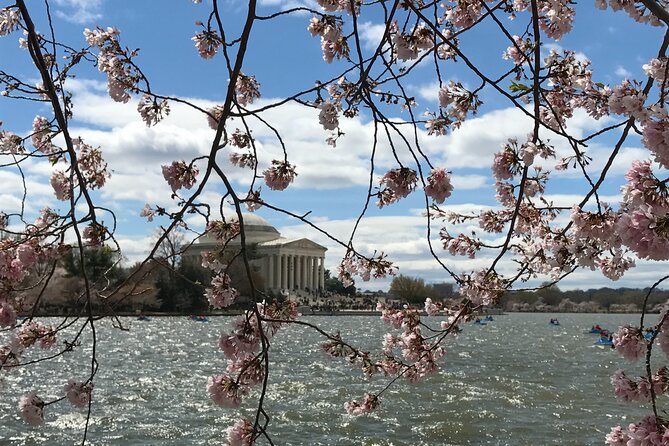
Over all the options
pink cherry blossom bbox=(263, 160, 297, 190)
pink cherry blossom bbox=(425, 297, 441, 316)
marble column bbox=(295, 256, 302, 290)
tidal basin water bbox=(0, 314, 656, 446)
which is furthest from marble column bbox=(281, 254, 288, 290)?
pink cherry blossom bbox=(263, 160, 297, 190)

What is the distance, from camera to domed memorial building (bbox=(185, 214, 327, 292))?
269ft

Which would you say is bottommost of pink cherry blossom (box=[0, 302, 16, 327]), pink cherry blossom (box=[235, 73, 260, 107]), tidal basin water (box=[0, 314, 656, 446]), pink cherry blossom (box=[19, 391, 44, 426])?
tidal basin water (box=[0, 314, 656, 446])

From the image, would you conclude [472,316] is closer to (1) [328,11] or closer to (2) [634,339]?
(2) [634,339]

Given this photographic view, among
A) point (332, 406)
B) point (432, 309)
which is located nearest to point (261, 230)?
point (332, 406)

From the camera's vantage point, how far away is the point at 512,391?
15852mm

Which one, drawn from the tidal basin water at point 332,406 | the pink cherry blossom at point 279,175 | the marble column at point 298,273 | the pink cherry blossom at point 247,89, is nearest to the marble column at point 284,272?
the marble column at point 298,273

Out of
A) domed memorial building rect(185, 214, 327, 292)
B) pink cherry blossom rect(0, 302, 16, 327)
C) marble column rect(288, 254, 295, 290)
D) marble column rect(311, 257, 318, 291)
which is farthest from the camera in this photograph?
marble column rect(311, 257, 318, 291)

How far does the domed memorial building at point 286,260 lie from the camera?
82.0m

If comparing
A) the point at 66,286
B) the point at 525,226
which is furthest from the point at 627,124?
the point at 66,286

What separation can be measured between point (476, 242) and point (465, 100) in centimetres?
152

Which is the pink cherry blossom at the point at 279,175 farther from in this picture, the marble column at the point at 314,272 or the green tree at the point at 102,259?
the marble column at the point at 314,272

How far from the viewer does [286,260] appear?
84.2 metres

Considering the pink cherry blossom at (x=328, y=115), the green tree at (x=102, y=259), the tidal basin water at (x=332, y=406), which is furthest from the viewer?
the tidal basin water at (x=332, y=406)

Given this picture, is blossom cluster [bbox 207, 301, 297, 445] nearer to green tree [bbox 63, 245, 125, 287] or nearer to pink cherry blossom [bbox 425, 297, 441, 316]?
green tree [bbox 63, 245, 125, 287]
